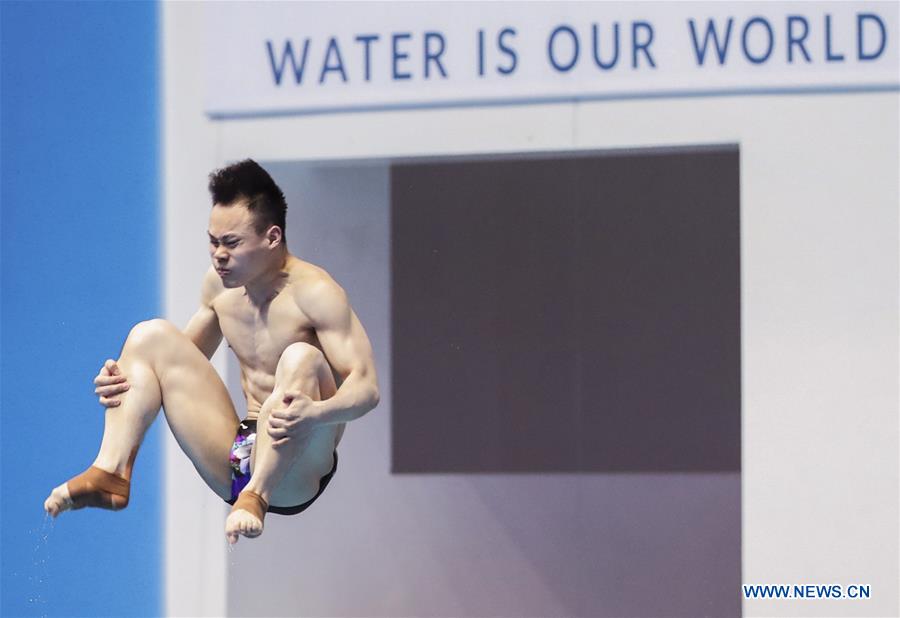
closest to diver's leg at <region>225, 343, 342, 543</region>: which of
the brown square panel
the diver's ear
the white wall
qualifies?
the diver's ear

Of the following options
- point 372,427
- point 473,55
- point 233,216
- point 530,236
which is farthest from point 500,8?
point 372,427

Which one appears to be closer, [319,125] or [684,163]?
[319,125]

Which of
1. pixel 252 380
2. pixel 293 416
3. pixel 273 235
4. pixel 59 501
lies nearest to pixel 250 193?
pixel 273 235

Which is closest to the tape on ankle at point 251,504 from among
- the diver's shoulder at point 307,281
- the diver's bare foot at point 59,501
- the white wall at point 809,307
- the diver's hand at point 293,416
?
the diver's hand at point 293,416

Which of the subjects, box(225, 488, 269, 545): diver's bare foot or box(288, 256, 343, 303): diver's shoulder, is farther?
box(288, 256, 343, 303): diver's shoulder

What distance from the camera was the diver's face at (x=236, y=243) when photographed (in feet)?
13.3

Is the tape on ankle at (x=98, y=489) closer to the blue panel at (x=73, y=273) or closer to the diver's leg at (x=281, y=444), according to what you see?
the diver's leg at (x=281, y=444)

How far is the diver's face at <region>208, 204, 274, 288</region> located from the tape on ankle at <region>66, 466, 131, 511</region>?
0.69 m

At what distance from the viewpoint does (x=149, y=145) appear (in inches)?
228

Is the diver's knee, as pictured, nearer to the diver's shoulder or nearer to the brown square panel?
the diver's shoulder

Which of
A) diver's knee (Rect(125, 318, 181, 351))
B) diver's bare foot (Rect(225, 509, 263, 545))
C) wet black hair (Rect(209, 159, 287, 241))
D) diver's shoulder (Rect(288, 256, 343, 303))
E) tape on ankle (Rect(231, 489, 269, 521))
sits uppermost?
wet black hair (Rect(209, 159, 287, 241))

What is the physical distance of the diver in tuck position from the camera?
3871mm

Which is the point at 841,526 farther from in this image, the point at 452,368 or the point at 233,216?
the point at 233,216

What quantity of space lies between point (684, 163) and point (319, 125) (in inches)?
95.9
